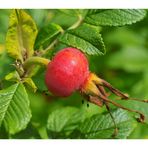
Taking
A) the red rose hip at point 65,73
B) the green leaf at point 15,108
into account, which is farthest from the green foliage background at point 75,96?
the red rose hip at point 65,73

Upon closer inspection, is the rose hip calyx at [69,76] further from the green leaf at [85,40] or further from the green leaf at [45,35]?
the green leaf at [45,35]

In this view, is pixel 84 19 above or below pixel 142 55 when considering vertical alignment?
above

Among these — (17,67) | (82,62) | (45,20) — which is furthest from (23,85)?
(45,20)

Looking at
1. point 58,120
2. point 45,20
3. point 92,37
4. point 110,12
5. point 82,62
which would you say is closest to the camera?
point 82,62

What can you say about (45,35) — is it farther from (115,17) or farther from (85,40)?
(115,17)

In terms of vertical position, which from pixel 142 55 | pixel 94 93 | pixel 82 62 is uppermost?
pixel 82 62

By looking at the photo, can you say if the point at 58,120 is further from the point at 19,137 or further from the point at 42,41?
the point at 42,41
